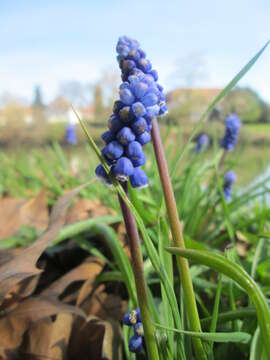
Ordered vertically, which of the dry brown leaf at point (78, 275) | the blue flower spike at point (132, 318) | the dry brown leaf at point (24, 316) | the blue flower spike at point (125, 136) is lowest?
the dry brown leaf at point (24, 316)

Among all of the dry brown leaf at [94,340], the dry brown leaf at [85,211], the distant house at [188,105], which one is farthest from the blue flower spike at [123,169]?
the distant house at [188,105]

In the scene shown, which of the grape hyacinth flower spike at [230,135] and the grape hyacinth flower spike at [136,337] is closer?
the grape hyacinth flower spike at [136,337]

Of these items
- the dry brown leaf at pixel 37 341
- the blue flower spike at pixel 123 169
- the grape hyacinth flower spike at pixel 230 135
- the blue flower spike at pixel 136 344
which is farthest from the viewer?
the grape hyacinth flower spike at pixel 230 135

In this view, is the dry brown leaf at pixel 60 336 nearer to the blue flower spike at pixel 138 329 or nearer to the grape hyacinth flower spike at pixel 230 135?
the blue flower spike at pixel 138 329

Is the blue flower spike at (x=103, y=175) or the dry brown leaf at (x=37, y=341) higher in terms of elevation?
the blue flower spike at (x=103, y=175)

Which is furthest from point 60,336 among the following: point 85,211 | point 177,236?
point 85,211

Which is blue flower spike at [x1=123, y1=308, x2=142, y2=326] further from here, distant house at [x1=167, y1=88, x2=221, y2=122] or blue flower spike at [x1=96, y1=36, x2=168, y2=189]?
distant house at [x1=167, y1=88, x2=221, y2=122]

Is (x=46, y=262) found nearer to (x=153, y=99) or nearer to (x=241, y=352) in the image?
(x=241, y=352)

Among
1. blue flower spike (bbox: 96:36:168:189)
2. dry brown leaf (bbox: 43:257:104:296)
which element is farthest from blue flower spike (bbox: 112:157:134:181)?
dry brown leaf (bbox: 43:257:104:296)
